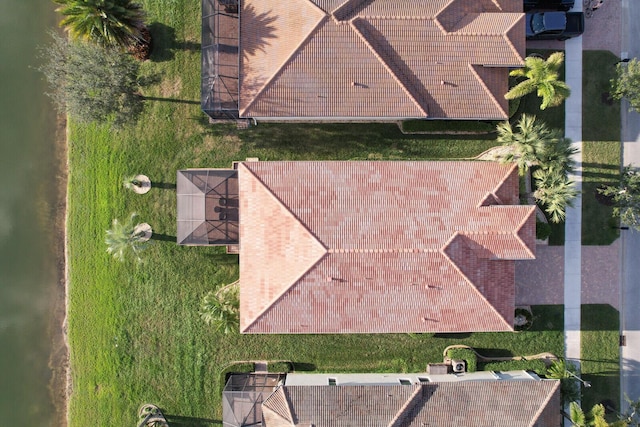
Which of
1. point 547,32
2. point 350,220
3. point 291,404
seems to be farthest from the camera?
point 547,32

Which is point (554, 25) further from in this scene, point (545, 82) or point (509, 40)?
→ point (545, 82)

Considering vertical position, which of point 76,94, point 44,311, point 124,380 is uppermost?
point 76,94

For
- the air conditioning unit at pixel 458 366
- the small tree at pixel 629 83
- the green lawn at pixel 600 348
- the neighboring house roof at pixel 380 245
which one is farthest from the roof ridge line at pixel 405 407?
the small tree at pixel 629 83

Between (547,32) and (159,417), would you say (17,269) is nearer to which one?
(159,417)

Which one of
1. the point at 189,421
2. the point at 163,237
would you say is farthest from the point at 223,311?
the point at 189,421

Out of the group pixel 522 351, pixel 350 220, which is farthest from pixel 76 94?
pixel 522 351

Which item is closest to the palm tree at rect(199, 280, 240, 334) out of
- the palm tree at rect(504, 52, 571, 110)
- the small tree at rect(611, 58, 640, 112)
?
the palm tree at rect(504, 52, 571, 110)
